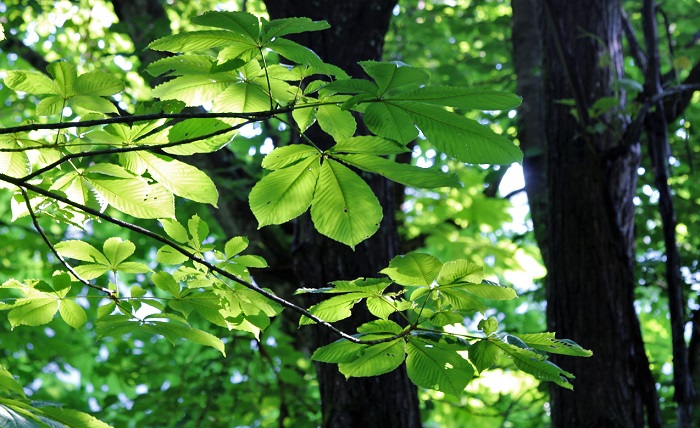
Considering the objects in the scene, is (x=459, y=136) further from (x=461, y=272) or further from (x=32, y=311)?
(x=32, y=311)

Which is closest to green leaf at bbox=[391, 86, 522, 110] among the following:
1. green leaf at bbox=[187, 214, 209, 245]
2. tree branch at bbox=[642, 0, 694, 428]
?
green leaf at bbox=[187, 214, 209, 245]

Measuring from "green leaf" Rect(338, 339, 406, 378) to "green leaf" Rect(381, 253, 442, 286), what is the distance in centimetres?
10

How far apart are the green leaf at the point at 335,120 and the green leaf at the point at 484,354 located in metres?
0.37

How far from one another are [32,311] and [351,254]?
60.4 inches

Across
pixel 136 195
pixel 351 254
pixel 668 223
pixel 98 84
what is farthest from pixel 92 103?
pixel 668 223

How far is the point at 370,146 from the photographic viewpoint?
0.92m

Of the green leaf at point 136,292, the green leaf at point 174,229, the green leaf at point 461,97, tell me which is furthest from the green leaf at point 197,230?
the green leaf at point 461,97

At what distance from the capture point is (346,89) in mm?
836

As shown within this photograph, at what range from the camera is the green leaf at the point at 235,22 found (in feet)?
2.75

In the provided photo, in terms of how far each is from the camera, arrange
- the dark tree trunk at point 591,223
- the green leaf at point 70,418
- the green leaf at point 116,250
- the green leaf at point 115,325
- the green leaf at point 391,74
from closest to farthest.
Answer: the green leaf at point 391,74
the green leaf at point 70,418
the green leaf at point 115,325
the green leaf at point 116,250
the dark tree trunk at point 591,223

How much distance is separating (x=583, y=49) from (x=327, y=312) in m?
2.32

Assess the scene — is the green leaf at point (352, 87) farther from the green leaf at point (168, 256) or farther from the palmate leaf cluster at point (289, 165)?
the green leaf at point (168, 256)

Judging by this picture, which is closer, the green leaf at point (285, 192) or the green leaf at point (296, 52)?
the green leaf at point (296, 52)

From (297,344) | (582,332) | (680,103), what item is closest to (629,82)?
(680,103)
